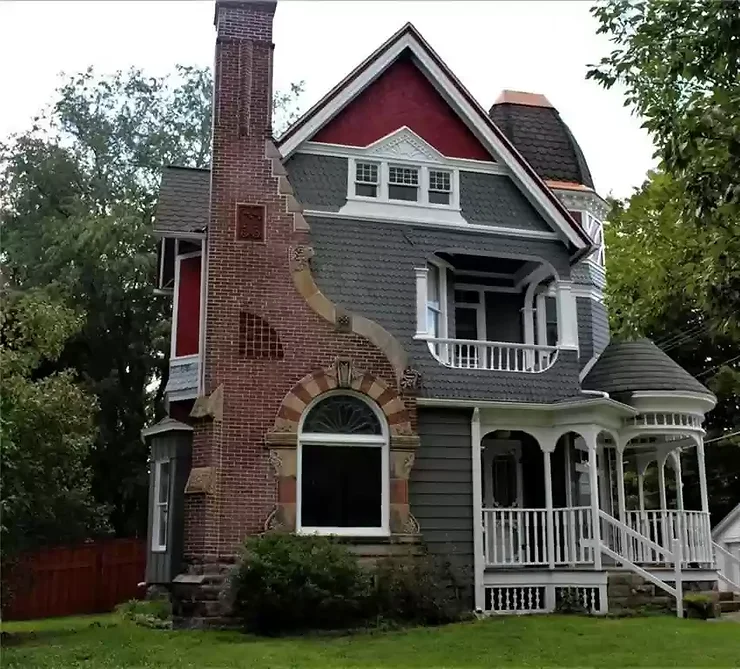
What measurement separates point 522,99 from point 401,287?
7.22 m

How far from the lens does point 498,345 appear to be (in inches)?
681

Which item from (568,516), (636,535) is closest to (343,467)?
(568,516)

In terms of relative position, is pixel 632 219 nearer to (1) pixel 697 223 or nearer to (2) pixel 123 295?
(1) pixel 697 223

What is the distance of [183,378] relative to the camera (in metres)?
17.5

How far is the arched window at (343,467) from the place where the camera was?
15.2 metres

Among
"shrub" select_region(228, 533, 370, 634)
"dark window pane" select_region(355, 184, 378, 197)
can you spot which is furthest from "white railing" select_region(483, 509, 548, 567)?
"dark window pane" select_region(355, 184, 378, 197)

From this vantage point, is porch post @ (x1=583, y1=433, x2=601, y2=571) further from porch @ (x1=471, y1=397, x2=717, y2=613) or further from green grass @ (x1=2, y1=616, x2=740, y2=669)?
green grass @ (x1=2, y1=616, x2=740, y2=669)

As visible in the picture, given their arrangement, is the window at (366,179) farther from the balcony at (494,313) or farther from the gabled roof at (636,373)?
the gabled roof at (636,373)

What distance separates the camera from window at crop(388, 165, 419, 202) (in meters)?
18.0

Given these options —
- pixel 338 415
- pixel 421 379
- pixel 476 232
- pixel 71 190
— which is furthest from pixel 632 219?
pixel 71 190

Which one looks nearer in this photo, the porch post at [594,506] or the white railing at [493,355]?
the porch post at [594,506]

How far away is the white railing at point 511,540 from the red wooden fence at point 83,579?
429 inches

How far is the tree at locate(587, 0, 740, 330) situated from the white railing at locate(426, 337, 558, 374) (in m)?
5.98

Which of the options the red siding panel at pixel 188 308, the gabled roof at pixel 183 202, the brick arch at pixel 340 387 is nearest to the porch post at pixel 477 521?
the brick arch at pixel 340 387
